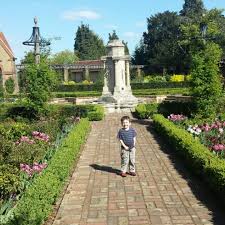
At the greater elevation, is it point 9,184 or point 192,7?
point 192,7

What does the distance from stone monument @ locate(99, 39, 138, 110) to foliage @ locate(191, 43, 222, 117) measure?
10.5 m

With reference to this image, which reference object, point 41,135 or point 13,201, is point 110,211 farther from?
point 41,135

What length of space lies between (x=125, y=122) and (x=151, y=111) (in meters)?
11.3

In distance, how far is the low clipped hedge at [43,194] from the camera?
5281 mm

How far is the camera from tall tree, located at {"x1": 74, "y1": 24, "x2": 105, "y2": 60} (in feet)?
295

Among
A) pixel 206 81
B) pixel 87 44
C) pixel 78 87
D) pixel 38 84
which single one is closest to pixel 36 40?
pixel 38 84

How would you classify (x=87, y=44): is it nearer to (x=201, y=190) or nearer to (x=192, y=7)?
(x=192, y=7)

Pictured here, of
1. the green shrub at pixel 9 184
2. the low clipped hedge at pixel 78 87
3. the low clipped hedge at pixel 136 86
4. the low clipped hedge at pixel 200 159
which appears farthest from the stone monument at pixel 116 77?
the green shrub at pixel 9 184

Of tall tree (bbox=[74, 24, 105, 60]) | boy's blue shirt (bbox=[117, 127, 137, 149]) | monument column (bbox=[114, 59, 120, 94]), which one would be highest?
tall tree (bbox=[74, 24, 105, 60])

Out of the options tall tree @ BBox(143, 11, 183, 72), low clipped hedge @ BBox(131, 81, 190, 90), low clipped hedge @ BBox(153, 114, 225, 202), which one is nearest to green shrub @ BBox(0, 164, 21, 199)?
low clipped hedge @ BBox(153, 114, 225, 202)

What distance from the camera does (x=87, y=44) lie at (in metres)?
90.6

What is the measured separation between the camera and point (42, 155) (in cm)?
999

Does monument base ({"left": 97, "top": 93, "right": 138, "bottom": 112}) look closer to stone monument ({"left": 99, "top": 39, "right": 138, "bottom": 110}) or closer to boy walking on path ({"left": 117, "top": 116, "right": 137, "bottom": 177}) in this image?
stone monument ({"left": 99, "top": 39, "right": 138, "bottom": 110})

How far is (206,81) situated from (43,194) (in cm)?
1150
